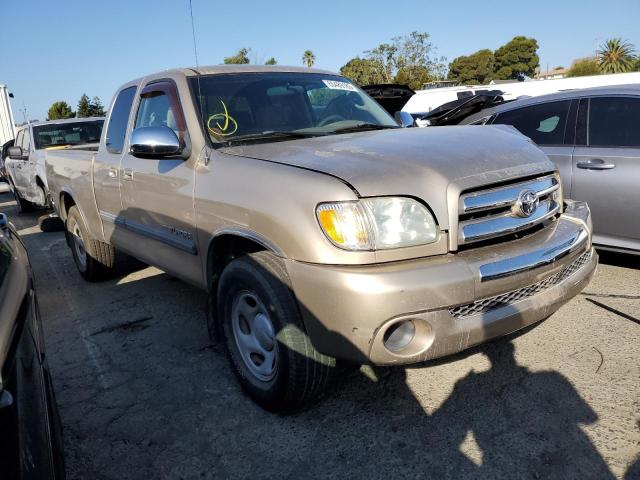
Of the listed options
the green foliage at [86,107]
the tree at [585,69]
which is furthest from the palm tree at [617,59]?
the green foliage at [86,107]

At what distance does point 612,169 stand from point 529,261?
2410 millimetres

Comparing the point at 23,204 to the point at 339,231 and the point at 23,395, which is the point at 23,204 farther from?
the point at 23,395

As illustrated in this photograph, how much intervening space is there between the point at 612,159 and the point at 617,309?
128cm

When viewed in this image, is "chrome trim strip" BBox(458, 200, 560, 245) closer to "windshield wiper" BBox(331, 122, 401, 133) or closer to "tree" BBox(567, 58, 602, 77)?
"windshield wiper" BBox(331, 122, 401, 133)

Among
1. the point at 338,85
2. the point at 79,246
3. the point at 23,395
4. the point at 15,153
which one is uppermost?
the point at 338,85

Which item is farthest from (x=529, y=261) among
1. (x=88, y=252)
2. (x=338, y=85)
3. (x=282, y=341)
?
(x=88, y=252)

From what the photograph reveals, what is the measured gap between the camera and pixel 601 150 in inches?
174

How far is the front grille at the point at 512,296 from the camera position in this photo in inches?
91.1

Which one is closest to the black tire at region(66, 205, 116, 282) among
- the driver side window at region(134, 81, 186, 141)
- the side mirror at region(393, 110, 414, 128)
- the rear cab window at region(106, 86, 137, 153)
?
the rear cab window at region(106, 86, 137, 153)

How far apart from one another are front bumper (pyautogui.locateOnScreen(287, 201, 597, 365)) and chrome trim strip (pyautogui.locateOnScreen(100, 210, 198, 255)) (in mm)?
1068

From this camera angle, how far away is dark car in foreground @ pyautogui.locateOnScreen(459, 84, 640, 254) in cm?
420

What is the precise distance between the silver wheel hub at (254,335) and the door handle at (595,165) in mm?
3202

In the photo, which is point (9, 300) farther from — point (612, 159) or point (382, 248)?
point (612, 159)

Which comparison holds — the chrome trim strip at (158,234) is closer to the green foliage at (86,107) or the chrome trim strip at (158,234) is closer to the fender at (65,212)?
the fender at (65,212)
